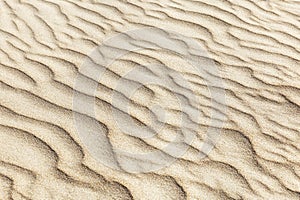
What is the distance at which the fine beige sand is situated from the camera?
107 inches

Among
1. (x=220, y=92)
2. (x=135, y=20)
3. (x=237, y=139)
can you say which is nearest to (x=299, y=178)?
(x=237, y=139)

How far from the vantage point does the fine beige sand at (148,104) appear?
271 cm

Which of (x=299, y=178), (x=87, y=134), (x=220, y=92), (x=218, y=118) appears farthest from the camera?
(x=220, y=92)

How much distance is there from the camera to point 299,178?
2760 mm

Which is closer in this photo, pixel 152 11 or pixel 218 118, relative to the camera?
pixel 218 118

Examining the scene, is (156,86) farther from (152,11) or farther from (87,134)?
(152,11)

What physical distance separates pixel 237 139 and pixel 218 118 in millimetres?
224

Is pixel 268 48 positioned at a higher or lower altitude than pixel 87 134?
higher

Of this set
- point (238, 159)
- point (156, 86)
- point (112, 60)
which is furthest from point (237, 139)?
point (112, 60)

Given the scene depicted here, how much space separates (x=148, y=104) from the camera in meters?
3.33

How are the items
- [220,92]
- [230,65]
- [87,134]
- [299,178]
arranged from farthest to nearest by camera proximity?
[230,65], [220,92], [87,134], [299,178]

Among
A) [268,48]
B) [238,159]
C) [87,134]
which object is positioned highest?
[268,48]

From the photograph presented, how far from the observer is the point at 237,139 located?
3.04m

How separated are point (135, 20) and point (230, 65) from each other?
3.50 feet
